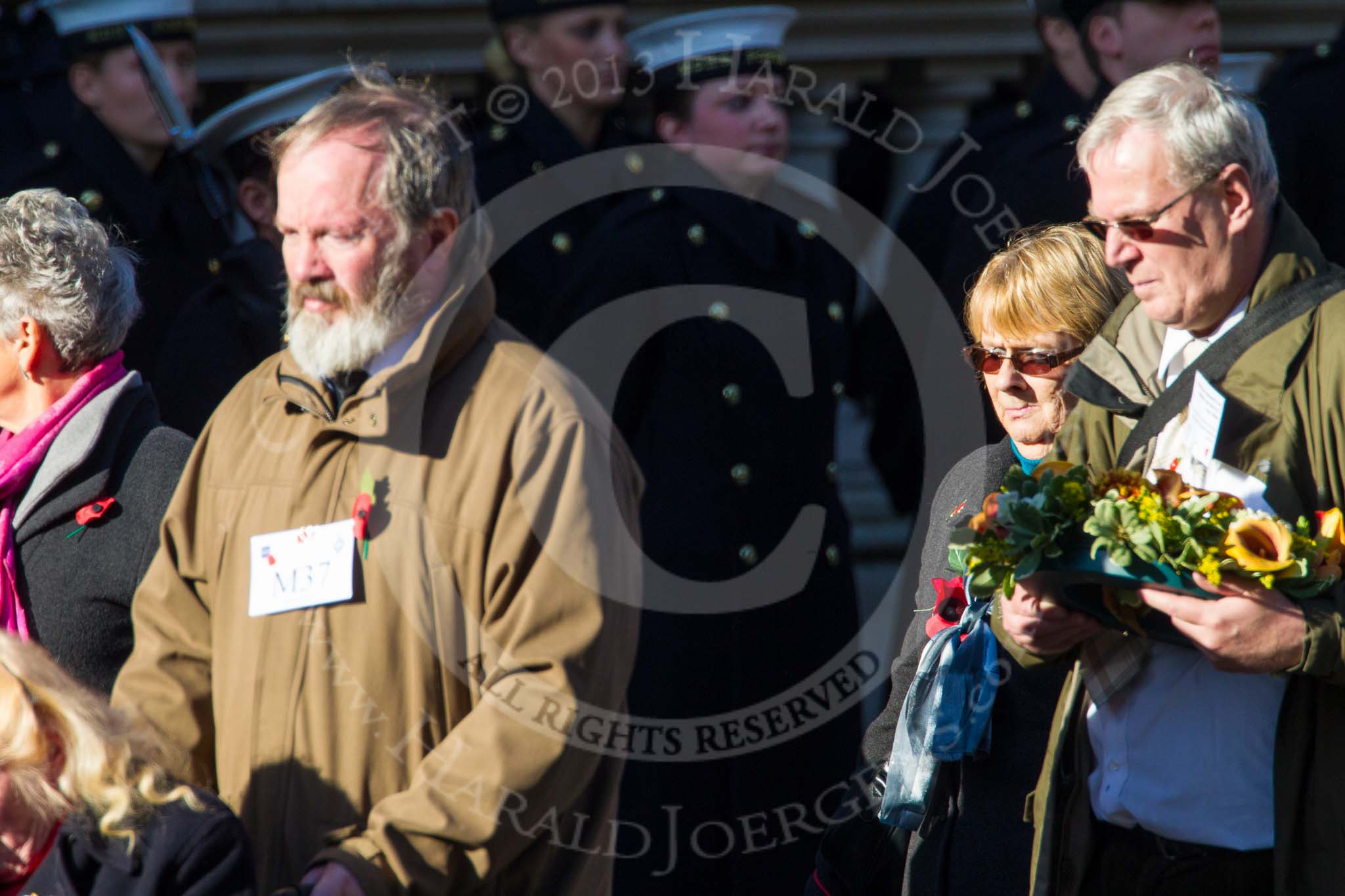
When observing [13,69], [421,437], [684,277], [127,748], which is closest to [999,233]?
[684,277]

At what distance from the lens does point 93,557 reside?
3092 millimetres

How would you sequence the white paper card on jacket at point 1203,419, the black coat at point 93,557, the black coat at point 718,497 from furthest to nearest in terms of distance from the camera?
1. the black coat at point 718,497
2. the black coat at point 93,557
3. the white paper card on jacket at point 1203,419

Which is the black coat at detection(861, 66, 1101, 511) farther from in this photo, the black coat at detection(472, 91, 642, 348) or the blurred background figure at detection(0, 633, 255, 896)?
the blurred background figure at detection(0, 633, 255, 896)

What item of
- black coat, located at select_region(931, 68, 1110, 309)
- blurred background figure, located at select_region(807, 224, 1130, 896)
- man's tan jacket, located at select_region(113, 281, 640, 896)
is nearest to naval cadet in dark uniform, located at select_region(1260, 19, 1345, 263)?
black coat, located at select_region(931, 68, 1110, 309)

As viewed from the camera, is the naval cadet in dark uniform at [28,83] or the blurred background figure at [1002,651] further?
the naval cadet in dark uniform at [28,83]

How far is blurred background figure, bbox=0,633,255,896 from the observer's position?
246 cm

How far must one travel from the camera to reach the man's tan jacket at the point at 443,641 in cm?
251

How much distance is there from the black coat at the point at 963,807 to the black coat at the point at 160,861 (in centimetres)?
94

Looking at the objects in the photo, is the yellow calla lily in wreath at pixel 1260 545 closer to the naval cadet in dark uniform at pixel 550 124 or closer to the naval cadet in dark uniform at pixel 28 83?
the naval cadet in dark uniform at pixel 550 124

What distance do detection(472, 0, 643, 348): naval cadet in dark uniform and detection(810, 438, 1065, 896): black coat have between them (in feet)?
5.38

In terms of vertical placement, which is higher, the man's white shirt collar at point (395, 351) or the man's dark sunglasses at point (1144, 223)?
the man's dark sunglasses at point (1144, 223)

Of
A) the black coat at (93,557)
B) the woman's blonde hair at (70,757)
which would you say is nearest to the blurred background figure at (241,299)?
the black coat at (93,557)

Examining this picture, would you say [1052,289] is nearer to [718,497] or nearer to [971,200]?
[718,497]

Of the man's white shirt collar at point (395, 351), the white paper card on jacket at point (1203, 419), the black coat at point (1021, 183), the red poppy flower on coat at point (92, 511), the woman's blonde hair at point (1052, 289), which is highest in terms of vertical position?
the black coat at point (1021, 183)
